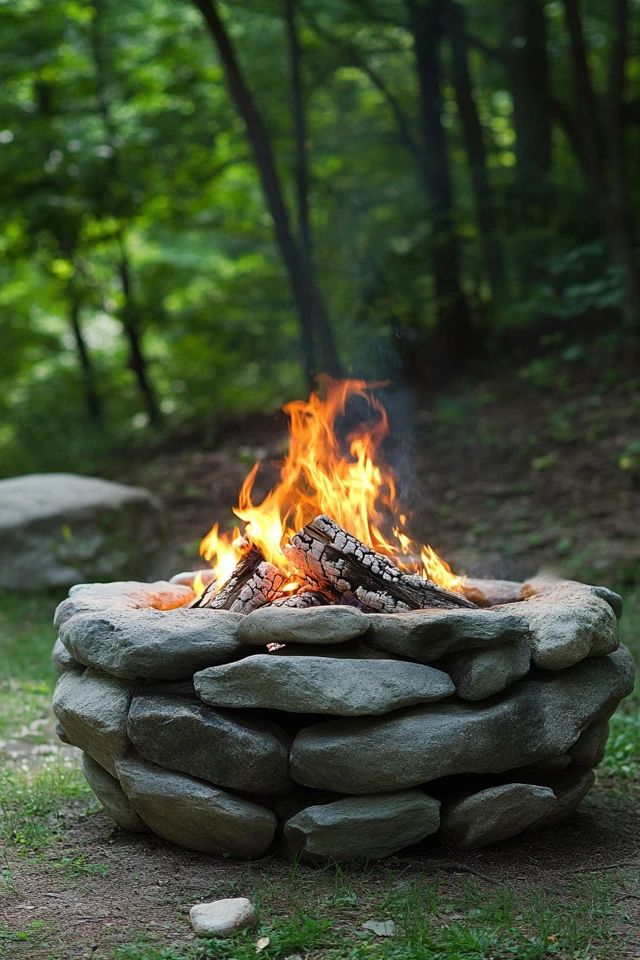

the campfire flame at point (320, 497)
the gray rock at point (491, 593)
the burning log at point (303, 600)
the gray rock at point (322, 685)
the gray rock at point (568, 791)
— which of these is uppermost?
the campfire flame at point (320, 497)

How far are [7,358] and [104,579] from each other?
5945 mm

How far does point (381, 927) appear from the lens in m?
3.02

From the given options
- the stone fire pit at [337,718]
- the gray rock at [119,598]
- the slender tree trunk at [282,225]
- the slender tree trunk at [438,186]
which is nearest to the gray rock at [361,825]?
the stone fire pit at [337,718]

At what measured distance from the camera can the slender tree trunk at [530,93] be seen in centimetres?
1074

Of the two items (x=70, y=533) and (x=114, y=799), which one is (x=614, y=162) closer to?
(x=70, y=533)

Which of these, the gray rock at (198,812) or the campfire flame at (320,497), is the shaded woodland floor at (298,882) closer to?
the gray rock at (198,812)

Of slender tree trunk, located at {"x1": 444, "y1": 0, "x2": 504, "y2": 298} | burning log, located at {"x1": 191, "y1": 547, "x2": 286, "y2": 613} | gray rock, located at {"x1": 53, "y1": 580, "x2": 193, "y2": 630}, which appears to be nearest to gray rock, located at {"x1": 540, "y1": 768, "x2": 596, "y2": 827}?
burning log, located at {"x1": 191, "y1": 547, "x2": 286, "y2": 613}

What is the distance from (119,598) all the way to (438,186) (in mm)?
7847

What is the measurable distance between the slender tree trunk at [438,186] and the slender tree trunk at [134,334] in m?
3.53

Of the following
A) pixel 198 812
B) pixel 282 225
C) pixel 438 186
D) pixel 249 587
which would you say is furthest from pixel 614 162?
pixel 198 812

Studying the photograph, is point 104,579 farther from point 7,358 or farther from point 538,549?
point 7,358

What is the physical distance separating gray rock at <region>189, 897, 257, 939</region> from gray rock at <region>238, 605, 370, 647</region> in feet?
2.63

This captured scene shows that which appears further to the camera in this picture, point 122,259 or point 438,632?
point 122,259

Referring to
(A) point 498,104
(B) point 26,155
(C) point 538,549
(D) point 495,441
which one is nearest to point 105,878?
(C) point 538,549
